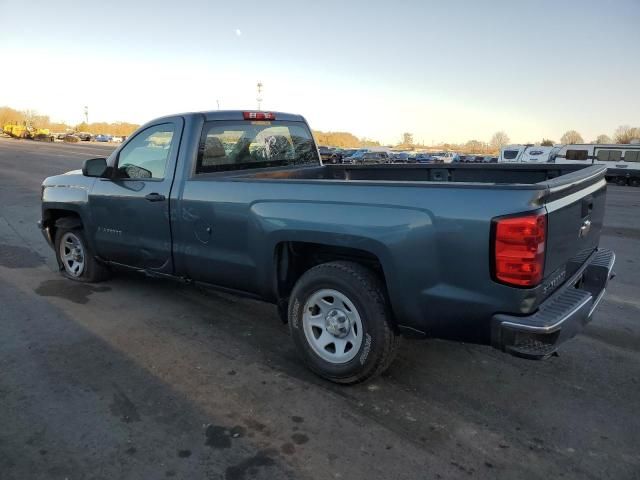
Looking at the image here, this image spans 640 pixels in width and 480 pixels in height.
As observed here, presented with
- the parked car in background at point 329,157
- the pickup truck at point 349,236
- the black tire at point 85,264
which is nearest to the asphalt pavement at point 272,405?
the pickup truck at point 349,236

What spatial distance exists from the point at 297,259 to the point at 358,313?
75 centimetres

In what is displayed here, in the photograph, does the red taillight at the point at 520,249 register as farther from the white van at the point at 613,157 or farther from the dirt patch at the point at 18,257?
the white van at the point at 613,157

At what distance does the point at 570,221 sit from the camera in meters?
3.03

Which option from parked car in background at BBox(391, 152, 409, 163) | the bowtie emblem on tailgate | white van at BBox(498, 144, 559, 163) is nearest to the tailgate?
the bowtie emblem on tailgate

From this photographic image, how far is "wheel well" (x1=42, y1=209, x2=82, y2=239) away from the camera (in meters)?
5.50

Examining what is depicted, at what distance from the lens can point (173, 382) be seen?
11.3 feet

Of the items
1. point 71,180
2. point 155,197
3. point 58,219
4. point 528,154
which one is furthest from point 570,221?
point 528,154

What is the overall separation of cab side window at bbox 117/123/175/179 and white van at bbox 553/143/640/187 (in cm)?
3181

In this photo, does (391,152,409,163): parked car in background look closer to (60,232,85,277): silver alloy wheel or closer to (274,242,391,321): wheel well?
(60,232,85,277): silver alloy wheel

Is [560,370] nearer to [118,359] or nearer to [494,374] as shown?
[494,374]

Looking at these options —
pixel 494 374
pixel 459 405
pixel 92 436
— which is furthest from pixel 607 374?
pixel 92 436

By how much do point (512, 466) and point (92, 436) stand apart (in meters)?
2.31

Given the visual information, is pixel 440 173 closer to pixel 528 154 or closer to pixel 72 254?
pixel 72 254

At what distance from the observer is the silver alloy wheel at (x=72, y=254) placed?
5598 mm
